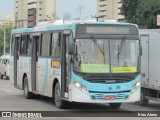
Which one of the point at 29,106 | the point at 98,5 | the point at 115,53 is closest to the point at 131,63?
the point at 115,53

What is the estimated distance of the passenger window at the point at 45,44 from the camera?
17700 millimetres

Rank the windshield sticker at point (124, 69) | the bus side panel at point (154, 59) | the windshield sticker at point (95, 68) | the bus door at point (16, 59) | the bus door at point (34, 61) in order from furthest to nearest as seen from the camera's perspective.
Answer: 1. the bus door at point (16, 59)
2. the bus door at point (34, 61)
3. the bus side panel at point (154, 59)
4. the windshield sticker at point (124, 69)
5. the windshield sticker at point (95, 68)

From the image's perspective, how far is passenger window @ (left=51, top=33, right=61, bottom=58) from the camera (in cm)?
1651

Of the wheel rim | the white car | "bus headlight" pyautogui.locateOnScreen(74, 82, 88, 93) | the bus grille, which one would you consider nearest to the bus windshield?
"bus headlight" pyautogui.locateOnScreen(74, 82, 88, 93)

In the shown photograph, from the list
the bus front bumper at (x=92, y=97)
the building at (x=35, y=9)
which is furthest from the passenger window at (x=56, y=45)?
the building at (x=35, y=9)

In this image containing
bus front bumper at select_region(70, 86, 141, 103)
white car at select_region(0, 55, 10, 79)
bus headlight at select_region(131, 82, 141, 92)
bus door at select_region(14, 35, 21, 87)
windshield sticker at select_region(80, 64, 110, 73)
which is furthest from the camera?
white car at select_region(0, 55, 10, 79)

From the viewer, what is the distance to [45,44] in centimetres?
1806

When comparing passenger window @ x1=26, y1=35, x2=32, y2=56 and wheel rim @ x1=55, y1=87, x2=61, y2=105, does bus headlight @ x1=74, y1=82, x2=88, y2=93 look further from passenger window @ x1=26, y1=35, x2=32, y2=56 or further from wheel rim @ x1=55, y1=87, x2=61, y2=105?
passenger window @ x1=26, y1=35, x2=32, y2=56

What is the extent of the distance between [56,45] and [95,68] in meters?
2.36

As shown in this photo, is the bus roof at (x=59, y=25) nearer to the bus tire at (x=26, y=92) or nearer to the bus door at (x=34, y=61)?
the bus door at (x=34, y=61)

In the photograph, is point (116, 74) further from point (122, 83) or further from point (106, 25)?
point (106, 25)

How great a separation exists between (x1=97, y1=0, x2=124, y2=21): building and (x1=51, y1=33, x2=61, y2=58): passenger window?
409 feet

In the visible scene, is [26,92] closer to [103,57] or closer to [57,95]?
[57,95]

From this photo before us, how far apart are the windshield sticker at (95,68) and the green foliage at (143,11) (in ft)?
104
